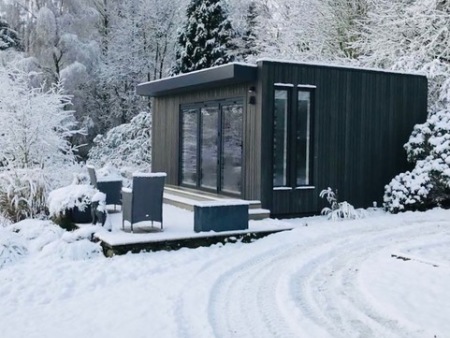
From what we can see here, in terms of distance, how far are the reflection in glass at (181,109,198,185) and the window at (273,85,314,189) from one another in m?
2.47

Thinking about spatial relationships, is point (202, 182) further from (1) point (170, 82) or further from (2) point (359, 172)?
(2) point (359, 172)

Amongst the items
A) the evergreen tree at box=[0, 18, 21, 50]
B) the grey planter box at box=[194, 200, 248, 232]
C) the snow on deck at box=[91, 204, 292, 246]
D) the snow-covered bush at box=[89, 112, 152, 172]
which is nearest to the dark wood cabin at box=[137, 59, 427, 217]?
the snow on deck at box=[91, 204, 292, 246]

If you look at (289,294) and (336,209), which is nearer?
(289,294)

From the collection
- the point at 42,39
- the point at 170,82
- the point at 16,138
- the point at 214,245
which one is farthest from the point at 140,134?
the point at 214,245

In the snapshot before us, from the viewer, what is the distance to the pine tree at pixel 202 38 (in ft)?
67.2

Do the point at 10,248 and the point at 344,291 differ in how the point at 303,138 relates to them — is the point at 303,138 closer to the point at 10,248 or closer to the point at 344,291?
the point at 344,291

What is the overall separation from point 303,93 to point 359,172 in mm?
1996

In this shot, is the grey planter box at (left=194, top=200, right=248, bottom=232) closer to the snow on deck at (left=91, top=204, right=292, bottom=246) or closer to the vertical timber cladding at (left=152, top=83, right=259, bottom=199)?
the snow on deck at (left=91, top=204, right=292, bottom=246)

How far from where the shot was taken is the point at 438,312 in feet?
14.3

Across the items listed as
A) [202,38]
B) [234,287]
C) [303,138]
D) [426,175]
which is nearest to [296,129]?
[303,138]

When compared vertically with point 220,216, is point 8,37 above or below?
above

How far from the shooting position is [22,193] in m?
8.79

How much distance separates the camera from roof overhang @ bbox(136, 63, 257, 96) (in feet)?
29.2

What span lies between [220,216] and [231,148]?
2.69 m
